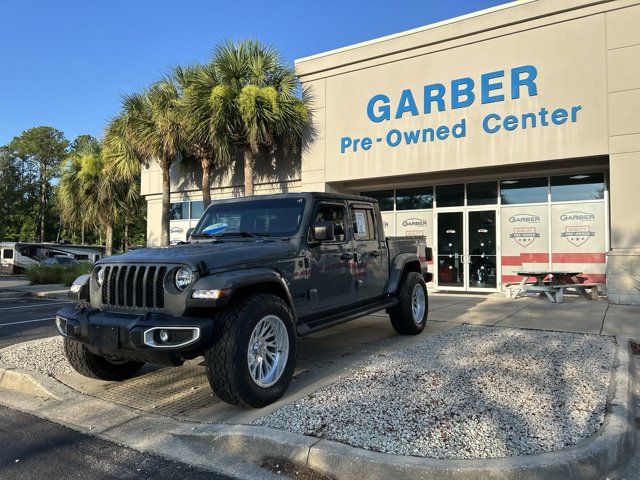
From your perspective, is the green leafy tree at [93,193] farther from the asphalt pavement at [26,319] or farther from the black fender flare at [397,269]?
the black fender flare at [397,269]

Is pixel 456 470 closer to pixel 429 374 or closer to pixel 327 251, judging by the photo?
pixel 429 374

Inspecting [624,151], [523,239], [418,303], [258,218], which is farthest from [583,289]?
[258,218]

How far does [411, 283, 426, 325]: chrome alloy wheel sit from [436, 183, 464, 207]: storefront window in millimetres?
7226

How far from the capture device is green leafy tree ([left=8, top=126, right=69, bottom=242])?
5431 centimetres

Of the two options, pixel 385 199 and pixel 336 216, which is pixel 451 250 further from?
pixel 336 216

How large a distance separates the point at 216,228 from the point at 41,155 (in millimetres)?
58995

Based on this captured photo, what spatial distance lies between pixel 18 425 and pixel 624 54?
515 inches

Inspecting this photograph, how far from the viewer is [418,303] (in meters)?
7.80

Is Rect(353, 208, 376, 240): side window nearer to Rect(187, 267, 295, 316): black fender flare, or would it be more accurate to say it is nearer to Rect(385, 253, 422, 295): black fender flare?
Rect(385, 253, 422, 295): black fender flare

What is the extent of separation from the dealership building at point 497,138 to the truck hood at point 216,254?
9.32 metres

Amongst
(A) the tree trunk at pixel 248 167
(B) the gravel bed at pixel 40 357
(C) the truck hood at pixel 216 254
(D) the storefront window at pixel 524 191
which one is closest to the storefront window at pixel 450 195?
(D) the storefront window at pixel 524 191

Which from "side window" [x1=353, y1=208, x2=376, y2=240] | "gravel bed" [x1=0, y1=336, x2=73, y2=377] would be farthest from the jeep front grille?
"side window" [x1=353, y1=208, x2=376, y2=240]

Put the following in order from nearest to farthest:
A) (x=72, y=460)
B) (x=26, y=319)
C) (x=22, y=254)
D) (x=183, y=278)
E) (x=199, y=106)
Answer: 1. (x=72, y=460)
2. (x=183, y=278)
3. (x=26, y=319)
4. (x=199, y=106)
5. (x=22, y=254)

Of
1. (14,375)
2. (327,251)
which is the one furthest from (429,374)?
(14,375)
